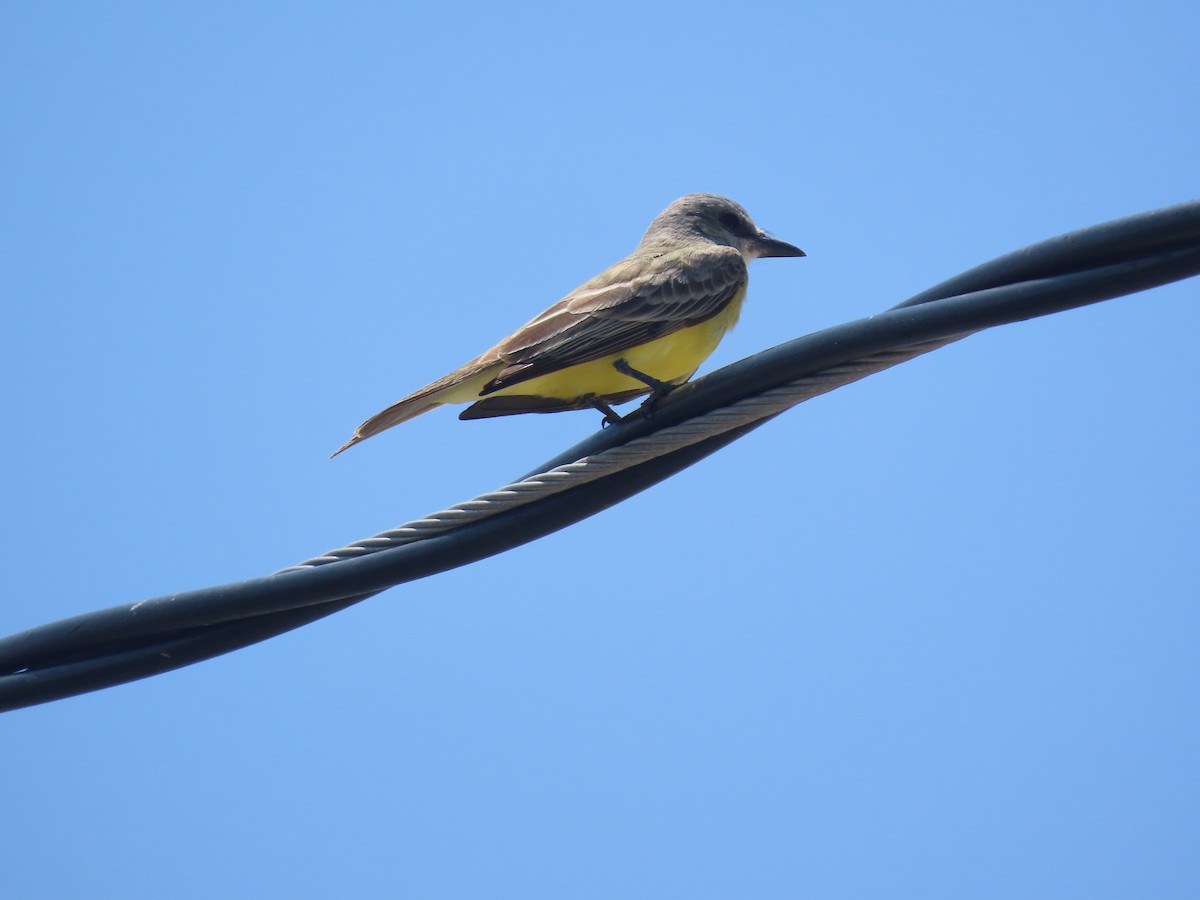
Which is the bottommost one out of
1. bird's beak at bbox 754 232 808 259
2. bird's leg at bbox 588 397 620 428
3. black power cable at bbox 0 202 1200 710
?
black power cable at bbox 0 202 1200 710

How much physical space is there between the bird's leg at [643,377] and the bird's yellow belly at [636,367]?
0.12 feet

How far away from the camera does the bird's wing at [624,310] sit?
5.41m

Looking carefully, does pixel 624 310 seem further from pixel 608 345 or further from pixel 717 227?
pixel 717 227

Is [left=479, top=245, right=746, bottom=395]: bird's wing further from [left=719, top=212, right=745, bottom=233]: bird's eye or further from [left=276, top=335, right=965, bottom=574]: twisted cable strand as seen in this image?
[left=276, top=335, right=965, bottom=574]: twisted cable strand

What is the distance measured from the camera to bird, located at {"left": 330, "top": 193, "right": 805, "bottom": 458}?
545 centimetres

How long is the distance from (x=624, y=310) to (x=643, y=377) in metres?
0.48

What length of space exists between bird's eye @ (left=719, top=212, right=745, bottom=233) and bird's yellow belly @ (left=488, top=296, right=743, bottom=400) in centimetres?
178

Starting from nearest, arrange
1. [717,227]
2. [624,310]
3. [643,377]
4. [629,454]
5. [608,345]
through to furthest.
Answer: [629,454]
[643,377]
[608,345]
[624,310]
[717,227]

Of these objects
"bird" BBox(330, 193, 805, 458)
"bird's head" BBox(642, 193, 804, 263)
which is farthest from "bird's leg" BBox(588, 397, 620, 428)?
"bird's head" BBox(642, 193, 804, 263)

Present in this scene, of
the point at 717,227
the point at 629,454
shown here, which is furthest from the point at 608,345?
the point at 717,227

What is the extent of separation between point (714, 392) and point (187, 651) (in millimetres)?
1731

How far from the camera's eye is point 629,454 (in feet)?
11.9

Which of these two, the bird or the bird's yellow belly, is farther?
the bird's yellow belly

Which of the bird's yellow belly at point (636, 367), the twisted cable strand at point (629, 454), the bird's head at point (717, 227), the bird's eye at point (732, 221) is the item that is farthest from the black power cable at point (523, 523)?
the bird's eye at point (732, 221)
